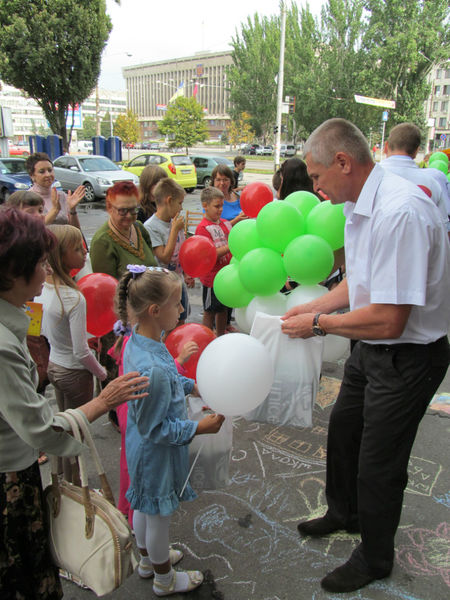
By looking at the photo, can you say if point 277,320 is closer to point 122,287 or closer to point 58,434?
point 122,287

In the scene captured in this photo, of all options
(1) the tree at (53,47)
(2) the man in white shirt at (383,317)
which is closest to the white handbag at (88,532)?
(2) the man in white shirt at (383,317)

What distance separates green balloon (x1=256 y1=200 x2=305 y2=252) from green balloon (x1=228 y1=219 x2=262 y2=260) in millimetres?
194

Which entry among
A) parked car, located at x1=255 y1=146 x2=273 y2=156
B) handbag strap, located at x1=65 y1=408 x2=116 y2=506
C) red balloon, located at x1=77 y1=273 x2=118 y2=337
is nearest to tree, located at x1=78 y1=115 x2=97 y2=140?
parked car, located at x1=255 y1=146 x2=273 y2=156

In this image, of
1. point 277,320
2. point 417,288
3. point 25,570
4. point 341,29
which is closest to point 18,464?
point 25,570

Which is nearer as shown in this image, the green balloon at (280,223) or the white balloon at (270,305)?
the green balloon at (280,223)

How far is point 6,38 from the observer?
1683 cm

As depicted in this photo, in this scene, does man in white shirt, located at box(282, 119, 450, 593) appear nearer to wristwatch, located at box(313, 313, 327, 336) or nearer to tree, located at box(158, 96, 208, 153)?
wristwatch, located at box(313, 313, 327, 336)

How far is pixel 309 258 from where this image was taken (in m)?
2.48

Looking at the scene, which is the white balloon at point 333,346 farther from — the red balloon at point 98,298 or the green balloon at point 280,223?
the red balloon at point 98,298

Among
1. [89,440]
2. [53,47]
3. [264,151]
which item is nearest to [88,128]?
[264,151]

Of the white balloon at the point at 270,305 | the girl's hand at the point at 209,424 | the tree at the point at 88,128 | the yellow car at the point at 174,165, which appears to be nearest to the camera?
the girl's hand at the point at 209,424

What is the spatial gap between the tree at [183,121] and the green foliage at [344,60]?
170 inches

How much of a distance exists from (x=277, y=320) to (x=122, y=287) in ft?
2.78

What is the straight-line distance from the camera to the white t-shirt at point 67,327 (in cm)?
229
